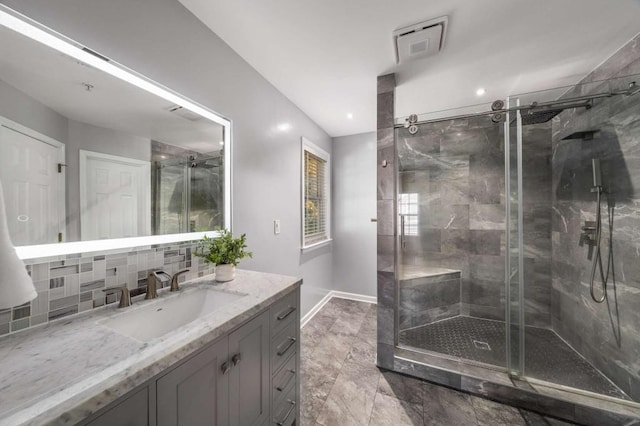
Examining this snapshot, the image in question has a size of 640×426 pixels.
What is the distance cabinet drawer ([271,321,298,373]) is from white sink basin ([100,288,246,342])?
29 centimetres

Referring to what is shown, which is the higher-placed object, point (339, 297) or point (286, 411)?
point (286, 411)

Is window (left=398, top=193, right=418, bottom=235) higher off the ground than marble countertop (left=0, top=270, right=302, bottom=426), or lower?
higher

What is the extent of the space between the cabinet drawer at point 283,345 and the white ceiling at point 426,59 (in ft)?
5.91

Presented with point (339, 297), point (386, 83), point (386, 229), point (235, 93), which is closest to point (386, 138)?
point (386, 83)

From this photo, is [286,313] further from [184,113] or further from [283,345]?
[184,113]

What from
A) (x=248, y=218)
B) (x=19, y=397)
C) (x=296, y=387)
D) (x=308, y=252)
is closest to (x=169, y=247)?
(x=248, y=218)

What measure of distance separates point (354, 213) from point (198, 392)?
9.12ft

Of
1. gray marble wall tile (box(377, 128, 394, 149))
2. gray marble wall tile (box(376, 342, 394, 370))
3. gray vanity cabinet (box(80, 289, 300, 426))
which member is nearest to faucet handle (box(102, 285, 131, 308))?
gray vanity cabinet (box(80, 289, 300, 426))

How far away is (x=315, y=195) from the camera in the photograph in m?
3.03

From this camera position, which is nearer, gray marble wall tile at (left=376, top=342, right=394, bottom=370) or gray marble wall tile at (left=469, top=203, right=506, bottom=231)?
gray marble wall tile at (left=376, top=342, right=394, bottom=370)

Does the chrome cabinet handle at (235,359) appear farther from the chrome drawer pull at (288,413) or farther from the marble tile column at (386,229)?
the marble tile column at (386,229)

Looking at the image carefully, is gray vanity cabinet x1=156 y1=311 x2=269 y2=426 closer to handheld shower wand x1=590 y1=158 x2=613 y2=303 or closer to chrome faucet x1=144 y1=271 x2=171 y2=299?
chrome faucet x1=144 y1=271 x2=171 y2=299

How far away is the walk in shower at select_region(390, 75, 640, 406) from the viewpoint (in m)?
1.50

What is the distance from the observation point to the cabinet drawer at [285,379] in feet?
3.60
